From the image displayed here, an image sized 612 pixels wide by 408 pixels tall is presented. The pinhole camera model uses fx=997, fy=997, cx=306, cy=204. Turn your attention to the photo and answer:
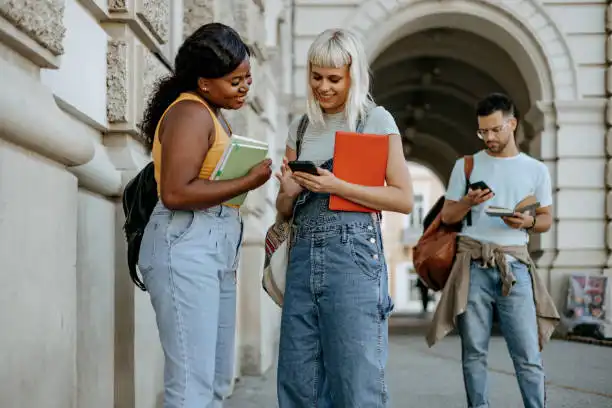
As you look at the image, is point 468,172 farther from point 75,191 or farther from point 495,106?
point 75,191

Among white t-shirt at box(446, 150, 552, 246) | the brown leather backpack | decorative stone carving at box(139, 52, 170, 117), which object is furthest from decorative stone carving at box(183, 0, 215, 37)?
white t-shirt at box(446, 150, 552, 246)

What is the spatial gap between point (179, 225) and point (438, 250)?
8.27 ft

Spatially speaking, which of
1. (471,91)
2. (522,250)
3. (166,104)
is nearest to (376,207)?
(166,104)

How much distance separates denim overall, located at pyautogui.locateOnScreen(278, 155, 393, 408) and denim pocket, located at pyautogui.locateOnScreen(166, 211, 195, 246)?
1.58 ft

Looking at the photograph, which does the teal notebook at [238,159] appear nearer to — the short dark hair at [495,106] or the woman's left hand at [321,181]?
the woman's left hand at [321,181]

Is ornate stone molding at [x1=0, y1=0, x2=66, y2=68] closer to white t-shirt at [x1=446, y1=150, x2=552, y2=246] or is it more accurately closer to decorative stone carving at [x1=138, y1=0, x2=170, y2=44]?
decorative stone carving at [x1=138, y1=0, x2=170, y2=44]

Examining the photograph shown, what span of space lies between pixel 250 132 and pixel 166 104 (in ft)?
15.7

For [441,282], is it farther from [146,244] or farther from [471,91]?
[471,91]

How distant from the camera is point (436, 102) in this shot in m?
25.3

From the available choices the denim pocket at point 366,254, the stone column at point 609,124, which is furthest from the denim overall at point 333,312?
the stone column at point 609,124

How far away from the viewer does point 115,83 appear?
4.73 m

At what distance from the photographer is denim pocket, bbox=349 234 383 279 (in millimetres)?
3338

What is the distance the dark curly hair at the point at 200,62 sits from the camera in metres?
3.22

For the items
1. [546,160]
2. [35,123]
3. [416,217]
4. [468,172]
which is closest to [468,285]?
[468,172]
